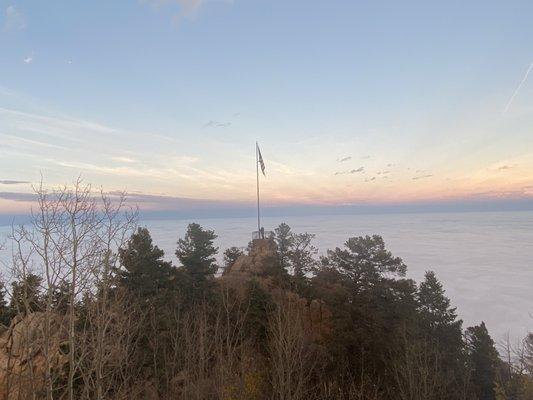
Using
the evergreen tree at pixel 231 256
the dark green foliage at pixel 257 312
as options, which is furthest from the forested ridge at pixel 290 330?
the evergreen tree at pixel 231 256

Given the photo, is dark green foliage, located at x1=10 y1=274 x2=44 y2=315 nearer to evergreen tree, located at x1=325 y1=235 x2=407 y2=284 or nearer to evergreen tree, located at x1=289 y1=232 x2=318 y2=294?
evergreen tree, located at x1=289 y1=232 x2=318 y2=294

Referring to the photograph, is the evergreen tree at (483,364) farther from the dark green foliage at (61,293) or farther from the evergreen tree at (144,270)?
the dark green foliage at (61,293)

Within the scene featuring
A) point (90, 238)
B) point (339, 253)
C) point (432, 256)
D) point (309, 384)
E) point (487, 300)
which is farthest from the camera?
point (432, 256)

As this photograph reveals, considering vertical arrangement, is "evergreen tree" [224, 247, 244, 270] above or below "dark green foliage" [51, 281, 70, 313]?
below

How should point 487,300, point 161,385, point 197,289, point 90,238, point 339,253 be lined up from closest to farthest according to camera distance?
point 90,238, point 161,385, point 197,289, point 339,253, point 487,300

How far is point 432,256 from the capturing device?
130m

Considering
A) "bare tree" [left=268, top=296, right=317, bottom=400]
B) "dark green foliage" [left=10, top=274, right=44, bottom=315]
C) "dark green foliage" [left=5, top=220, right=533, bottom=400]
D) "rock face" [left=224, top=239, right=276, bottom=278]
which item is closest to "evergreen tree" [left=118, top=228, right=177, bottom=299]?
"dark green foliage" [left=5, top=220, right=533, bottom=400]

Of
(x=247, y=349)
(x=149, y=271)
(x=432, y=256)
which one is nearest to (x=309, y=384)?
(x=247, y=349)

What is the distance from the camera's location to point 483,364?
34531 millimetres

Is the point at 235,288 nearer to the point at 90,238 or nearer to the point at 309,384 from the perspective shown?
the point at 309,384

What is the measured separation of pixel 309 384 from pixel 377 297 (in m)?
10.4

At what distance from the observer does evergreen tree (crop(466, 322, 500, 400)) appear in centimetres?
3328

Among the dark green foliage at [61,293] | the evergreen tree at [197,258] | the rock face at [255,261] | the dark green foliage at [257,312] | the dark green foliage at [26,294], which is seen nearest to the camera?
Result: the dark green foliage at [26,294]

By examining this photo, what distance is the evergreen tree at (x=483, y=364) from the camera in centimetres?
3328
